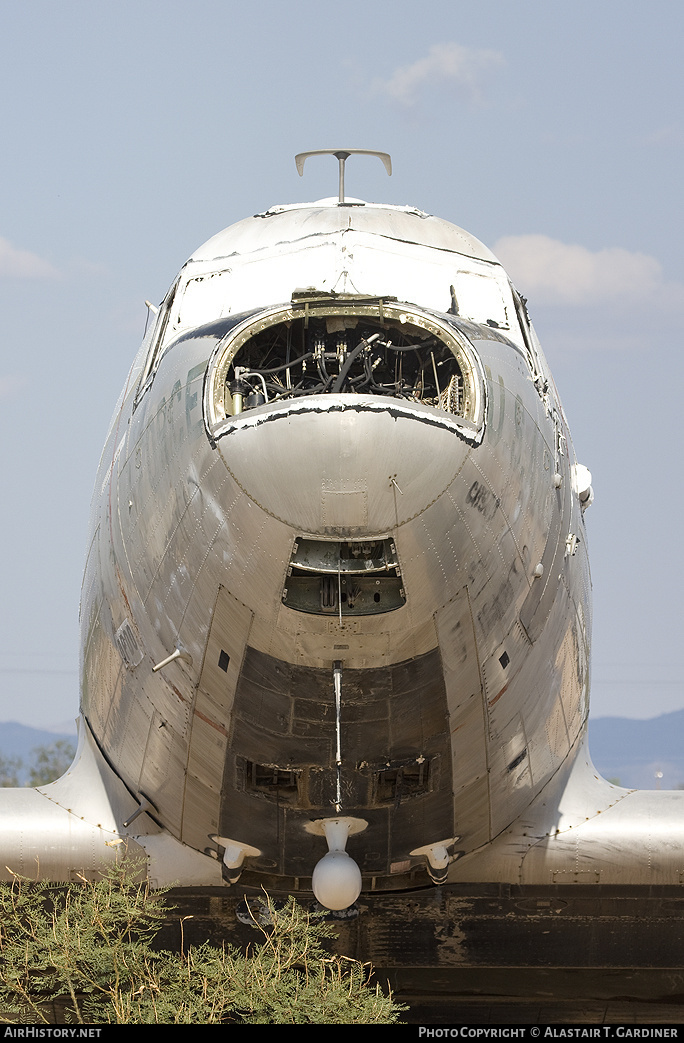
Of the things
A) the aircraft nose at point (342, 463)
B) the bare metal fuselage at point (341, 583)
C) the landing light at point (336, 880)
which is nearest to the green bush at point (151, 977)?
the landing light at point (336, 880)

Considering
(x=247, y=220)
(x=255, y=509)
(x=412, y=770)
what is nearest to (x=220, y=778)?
(x=412, y=770)

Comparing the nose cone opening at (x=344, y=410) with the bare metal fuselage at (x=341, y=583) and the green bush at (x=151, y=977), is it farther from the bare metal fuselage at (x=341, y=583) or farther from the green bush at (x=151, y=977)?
the green bush at (x=151, y=977)

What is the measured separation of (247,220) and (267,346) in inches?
91.1

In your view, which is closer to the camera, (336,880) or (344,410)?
(344,410)

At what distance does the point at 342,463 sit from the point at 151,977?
4.35m

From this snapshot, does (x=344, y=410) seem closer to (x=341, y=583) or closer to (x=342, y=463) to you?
(x=342, y=463)

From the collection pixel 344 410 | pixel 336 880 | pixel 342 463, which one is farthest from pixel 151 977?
pixel 344 410

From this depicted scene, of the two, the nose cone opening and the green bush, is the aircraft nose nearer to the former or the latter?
the nose cone opening

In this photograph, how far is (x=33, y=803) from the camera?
13.3 meters

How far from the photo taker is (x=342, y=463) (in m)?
8.70

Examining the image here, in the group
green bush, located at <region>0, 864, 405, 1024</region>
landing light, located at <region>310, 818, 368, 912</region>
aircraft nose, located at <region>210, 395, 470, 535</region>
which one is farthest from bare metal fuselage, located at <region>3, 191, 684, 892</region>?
green bush, located at <region>0, 864, 405, 1024</region>

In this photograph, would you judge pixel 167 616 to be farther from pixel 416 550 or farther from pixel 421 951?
pixel 421 951

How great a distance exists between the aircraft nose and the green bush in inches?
145

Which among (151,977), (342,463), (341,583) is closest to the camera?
(342,463)
